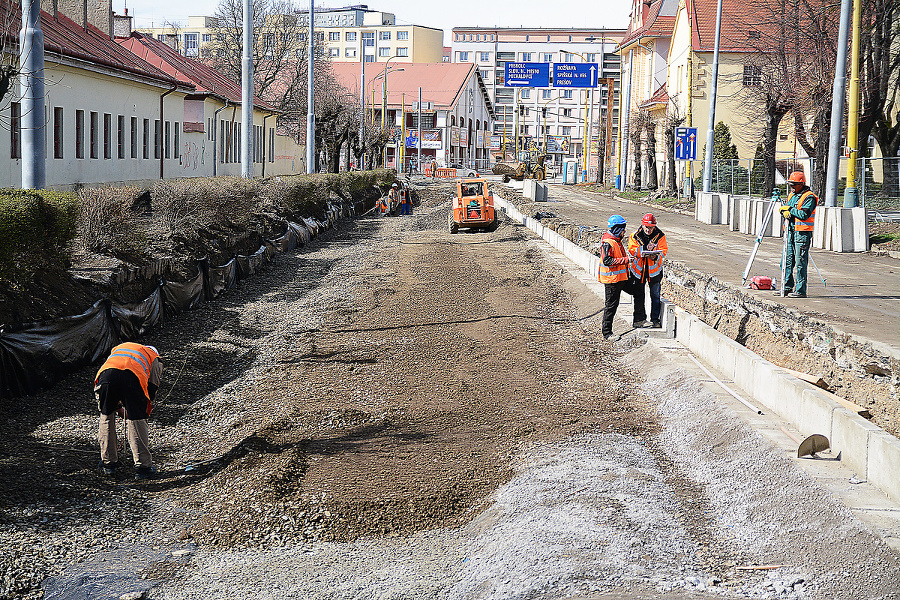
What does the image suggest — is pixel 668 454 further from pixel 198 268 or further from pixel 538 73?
pixel 538 73

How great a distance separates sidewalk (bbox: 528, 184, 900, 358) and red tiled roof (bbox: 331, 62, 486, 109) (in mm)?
73641

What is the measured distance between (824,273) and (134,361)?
1538 centimetres

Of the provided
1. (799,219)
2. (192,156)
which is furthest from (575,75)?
(799,219)

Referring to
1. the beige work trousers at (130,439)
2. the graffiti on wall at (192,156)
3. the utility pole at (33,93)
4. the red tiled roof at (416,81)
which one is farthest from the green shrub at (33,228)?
the red tiled roof at (416,81)

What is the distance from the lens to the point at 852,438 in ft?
24.5

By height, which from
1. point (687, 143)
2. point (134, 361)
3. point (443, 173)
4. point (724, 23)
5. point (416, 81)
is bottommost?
point (134, 361)

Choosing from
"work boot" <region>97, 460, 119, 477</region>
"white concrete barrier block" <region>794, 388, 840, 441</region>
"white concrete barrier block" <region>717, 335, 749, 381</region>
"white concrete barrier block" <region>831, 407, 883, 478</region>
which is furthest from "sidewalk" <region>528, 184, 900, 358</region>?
"work boot" <region>97, 460, 119, 477</region>

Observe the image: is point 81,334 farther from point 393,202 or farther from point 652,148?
point 652,148

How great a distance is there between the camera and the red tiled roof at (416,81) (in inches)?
4230

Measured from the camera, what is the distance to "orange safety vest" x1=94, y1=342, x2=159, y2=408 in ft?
26.3

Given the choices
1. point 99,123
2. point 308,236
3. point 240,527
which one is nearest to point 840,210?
point 308,236

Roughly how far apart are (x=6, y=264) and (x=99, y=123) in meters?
21.0

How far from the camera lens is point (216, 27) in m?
69.8

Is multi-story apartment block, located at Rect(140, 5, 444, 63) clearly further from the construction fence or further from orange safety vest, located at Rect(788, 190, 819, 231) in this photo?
orange safety vest, located at Rect(788, 190, 819, 231)
